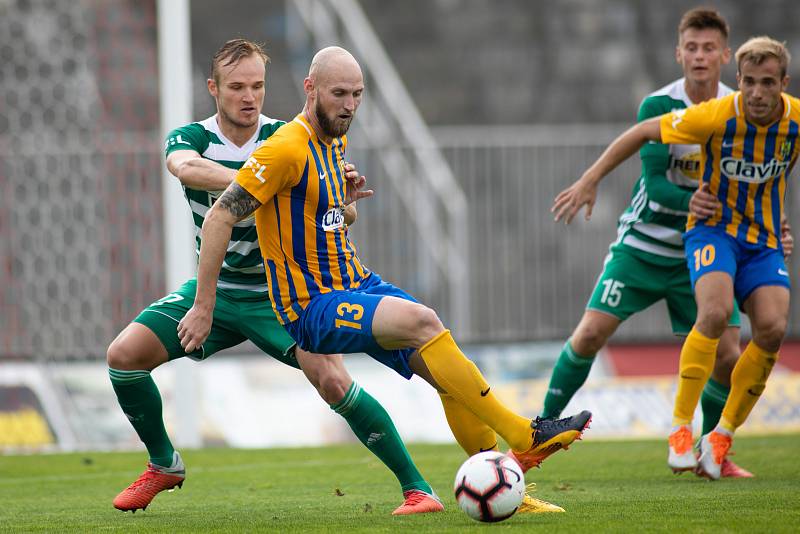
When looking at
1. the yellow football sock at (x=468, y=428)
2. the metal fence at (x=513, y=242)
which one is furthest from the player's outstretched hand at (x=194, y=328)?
the metal fence at (x=513, y=242)

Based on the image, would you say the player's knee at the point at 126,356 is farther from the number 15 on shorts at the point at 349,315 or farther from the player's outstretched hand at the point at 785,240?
the player's outstretched hand at the point at 785,240

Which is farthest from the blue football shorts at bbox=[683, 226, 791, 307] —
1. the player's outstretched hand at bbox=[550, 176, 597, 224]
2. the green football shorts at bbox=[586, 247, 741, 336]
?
the player's outstretched hand at bbox=[550, 176, 597, 224]

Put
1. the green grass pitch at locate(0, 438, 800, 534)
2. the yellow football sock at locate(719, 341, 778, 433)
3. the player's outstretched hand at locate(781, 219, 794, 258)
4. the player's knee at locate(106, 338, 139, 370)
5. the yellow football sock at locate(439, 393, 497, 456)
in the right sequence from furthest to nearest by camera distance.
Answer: the player's outstretched hand at locate(781, 219, 794, 258) < the yellow football sock at locate(719, 341, 778, 433) < the player's knee at locate(106, 338, 139, 370) < the yellow football sock at locate(439, 393, 497, 456) < the green grass pitch at locate(0, 438, 800, 534)

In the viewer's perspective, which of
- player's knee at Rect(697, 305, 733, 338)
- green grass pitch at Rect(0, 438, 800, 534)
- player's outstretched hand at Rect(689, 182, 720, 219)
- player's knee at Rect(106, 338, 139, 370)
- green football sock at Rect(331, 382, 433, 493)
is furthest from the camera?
player's outstretched hand at Rect(689, 182, 720, 219)

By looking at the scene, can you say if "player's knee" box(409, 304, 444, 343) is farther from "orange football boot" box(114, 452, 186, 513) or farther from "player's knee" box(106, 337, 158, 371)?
"orange football boot" box(114, 452, 186, 513)

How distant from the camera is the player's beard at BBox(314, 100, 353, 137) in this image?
4.80 m

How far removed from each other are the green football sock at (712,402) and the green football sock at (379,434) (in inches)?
88.3

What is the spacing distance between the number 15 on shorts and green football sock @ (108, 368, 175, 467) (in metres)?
1.26

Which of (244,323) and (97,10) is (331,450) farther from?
(97,10)

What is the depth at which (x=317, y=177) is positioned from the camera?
4.81 m

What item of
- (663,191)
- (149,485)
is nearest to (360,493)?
(149,485)

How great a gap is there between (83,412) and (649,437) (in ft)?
15.8

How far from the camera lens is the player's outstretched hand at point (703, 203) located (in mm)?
6105

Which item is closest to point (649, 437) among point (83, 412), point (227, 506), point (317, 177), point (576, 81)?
point (83, 412)
